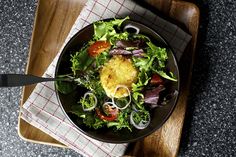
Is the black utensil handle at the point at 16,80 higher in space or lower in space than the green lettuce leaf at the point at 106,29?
lower

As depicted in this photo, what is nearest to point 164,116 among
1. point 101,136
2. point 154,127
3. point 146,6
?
point 154,127

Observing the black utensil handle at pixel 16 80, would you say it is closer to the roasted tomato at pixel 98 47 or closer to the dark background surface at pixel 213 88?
→ the roasted tomato at pixel 98 47

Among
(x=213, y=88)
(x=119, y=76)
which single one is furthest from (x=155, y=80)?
(x=213, y=88)

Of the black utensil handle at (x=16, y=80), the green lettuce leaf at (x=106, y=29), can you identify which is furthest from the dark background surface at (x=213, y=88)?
the black utensil handle at (x=16, y=80)

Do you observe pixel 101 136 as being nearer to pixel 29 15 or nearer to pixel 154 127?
pixel 154 127

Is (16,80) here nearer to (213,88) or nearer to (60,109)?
(60,109)

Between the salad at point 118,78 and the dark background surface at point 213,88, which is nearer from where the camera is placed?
the salad at point 118,78
